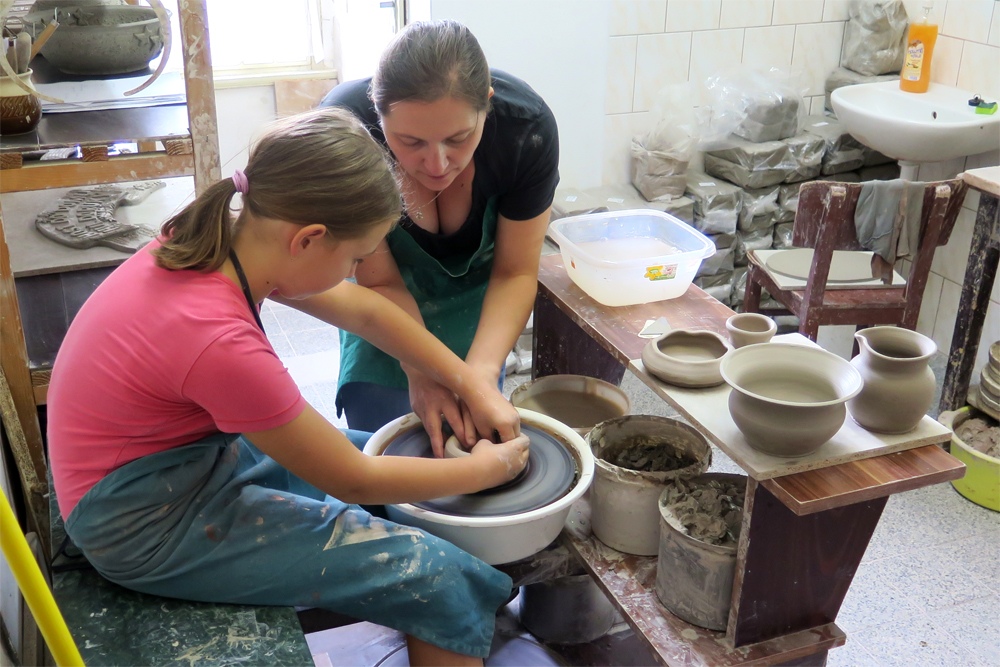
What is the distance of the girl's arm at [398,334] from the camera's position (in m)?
1.71

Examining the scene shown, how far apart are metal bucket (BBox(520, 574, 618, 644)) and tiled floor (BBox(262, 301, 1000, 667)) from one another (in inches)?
1.8

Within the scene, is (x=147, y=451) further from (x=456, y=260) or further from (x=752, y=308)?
(x=752, y=308)

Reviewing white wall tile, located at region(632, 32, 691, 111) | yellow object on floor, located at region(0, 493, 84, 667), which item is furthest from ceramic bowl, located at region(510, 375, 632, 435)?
white wall tile, located at region(632, 32, 691, 111)

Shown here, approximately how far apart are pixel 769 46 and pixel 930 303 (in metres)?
1.37

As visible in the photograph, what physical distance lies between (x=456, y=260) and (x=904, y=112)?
8.14 feet

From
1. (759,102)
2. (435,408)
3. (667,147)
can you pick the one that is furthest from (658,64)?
(435,408)

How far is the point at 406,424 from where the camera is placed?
5.74 feet

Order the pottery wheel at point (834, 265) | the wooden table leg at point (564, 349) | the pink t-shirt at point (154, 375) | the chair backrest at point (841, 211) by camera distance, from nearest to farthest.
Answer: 1. the pink t-shirt at point (154, 375)
2. the wooden table leg at point (564, 349)
3. the chair backrest at point (841, 211)
4. the pottery wheel at point (834, 265)

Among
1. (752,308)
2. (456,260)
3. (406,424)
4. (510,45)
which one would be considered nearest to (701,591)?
(406,424)

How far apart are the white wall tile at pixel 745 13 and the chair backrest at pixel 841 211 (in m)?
1.43

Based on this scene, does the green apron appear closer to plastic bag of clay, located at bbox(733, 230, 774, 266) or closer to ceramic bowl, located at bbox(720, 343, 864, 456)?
ceramic bowl, located at bbox(720, 343, 864, 456)

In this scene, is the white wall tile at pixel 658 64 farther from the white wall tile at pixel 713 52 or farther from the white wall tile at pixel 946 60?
the white wall tile at pixel 946 60

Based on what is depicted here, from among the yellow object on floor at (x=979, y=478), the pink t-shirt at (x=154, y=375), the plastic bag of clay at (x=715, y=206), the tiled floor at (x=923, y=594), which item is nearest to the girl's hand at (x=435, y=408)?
the pink t-shirt at (x=154, y=375)

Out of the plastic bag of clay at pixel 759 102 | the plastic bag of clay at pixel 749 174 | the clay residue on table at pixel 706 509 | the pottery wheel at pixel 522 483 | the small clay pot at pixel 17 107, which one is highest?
the small clay pot at pixel 17 107
